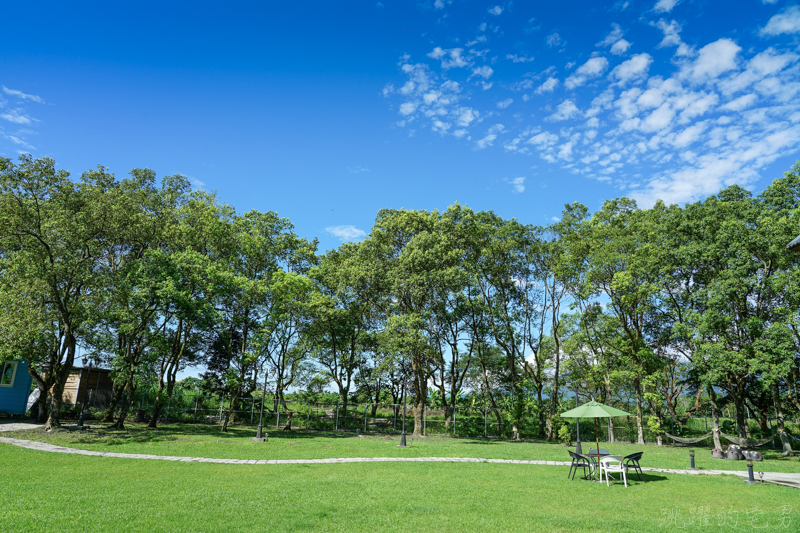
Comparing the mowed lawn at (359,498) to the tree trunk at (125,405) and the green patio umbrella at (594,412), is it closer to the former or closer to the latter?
the green patio umbrella at (594,412)

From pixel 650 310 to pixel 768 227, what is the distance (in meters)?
8.12

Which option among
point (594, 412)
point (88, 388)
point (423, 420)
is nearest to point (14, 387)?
point (88, 388)

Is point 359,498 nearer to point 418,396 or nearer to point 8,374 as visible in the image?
point 418,396

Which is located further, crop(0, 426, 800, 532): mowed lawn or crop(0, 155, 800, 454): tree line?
crop(0, 155, 800, 454): tree line

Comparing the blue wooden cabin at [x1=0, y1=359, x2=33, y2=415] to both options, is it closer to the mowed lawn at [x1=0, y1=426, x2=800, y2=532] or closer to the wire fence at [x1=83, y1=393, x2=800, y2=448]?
the wire fence at [x1=83, y1=393, x2=800, y2=448]

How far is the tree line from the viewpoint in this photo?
752 inches

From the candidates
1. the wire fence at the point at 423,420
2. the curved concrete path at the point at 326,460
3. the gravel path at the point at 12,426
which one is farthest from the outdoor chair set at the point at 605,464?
the gravel path at the point at 12,426

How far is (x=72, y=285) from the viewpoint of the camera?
1864cm

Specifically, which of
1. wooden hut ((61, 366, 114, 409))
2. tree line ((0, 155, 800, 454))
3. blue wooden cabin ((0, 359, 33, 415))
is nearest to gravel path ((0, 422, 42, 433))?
tree line ((0, 155, 800, 454))

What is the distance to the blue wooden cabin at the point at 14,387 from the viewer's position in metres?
24.8

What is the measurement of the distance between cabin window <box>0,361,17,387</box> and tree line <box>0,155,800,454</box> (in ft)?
9.48

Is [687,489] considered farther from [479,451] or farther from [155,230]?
[155,230]

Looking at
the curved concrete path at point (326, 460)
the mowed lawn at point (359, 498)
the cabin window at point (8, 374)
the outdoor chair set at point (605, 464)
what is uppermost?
the cabin window at point (8, 374)

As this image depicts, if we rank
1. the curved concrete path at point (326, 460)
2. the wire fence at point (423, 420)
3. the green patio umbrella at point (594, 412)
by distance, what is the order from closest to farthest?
the green patio umbrella at point (594, 412)
the curved concrete path at point (326, 460)
the wire fence at point (423, 420)
